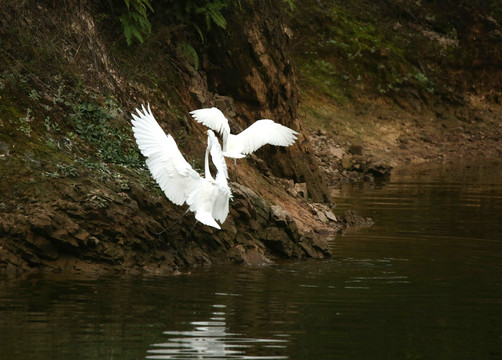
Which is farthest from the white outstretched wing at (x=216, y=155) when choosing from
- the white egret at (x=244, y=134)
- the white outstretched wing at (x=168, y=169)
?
the white egret at (x=244, y=134)

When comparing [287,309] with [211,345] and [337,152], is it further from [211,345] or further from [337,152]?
[337,152]

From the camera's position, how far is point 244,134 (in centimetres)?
1460

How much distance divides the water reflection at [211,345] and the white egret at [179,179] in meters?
3.09

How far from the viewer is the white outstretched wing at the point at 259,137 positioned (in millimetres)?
14516

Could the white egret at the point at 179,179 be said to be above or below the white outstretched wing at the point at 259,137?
below

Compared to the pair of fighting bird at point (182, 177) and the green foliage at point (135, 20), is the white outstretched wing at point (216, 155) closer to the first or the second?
the pair of fighting bird at point (182, 177)

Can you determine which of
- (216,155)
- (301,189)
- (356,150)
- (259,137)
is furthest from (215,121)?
(356,150)

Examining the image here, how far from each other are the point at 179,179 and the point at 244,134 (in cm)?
311

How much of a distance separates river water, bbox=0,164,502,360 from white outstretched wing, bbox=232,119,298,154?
185 centimetres

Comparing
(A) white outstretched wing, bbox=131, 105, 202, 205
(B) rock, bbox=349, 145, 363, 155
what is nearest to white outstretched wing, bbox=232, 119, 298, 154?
(A) white outstretched wing, bbox=131, 105, 202, 205

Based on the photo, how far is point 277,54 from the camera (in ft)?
61.4

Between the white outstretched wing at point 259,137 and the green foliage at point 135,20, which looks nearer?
the white outstretched wing at point 259,137

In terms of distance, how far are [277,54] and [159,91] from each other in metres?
3.67

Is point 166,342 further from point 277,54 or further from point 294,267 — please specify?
point 277,54
